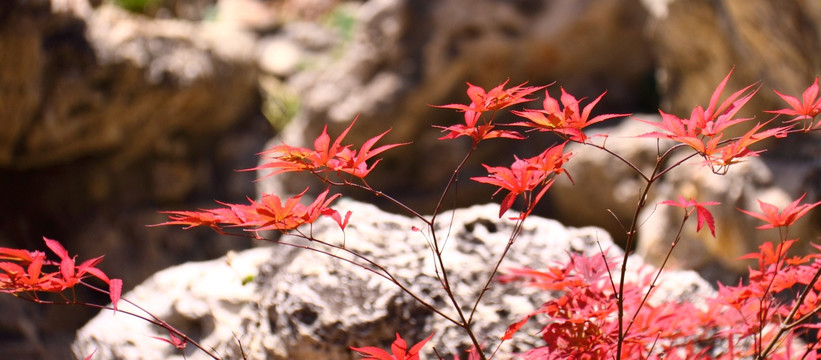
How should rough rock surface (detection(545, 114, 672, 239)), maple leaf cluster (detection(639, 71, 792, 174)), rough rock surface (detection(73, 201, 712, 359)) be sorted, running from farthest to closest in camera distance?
rough rock surface (detection(545, 114, 672, 239))
rough rock surface (detection(73, 201, 712, 359))
maple leaf cluster (detection(639, 71, 792, 174))

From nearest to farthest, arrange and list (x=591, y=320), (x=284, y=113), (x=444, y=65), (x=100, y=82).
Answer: (x=591, y=320)
(x=100, y=82)
(x=444, y=65)
(x=284, y=113)

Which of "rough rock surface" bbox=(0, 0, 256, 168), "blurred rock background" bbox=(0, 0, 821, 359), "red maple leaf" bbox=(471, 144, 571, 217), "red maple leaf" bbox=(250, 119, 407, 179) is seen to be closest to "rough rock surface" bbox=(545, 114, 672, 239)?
"blurred rock background" bbox=(0, 0, 821, 359)

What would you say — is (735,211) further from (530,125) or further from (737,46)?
(530,125)

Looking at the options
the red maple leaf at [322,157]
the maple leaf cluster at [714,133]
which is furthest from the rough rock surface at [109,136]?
the maple leaf cluster at [714,133]

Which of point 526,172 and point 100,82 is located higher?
point 526,172

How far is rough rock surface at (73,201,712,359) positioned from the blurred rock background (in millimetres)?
1764

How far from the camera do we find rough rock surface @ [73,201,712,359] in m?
1.68

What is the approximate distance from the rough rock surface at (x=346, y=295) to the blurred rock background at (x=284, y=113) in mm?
1764

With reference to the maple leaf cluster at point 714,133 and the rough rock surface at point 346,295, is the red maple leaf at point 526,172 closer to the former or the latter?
the maple leaf cluster at point 714,133

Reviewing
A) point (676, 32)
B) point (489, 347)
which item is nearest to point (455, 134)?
point (489, 347)

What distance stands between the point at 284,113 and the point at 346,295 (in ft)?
18.7

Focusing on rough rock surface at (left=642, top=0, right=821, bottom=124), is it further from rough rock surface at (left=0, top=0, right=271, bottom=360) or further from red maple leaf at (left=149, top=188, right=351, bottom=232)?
rough rock surface at (left=0, top=0, right=271, bottom=360)

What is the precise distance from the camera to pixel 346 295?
1.71 metres

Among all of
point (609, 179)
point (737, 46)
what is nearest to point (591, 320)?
point (737, 46)
